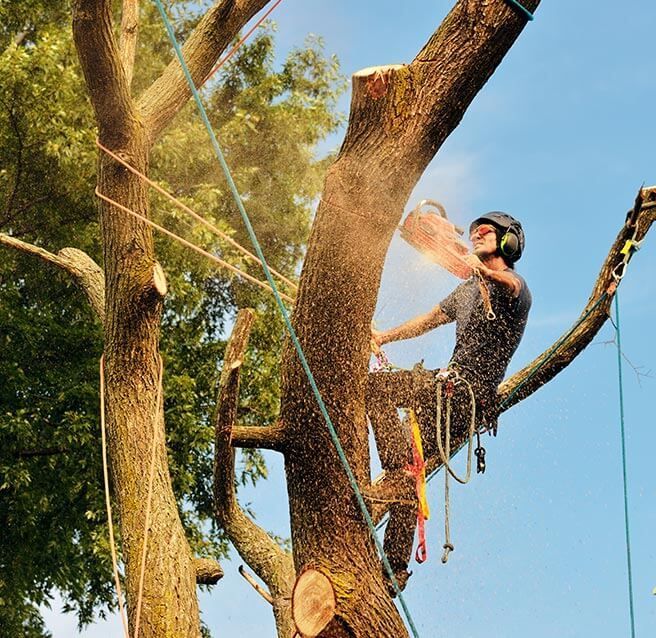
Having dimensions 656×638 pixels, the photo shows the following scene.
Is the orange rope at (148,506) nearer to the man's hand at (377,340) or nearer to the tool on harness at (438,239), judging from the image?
the man's hand at (377,340)

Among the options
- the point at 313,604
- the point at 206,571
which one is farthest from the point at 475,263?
the point at 206,571

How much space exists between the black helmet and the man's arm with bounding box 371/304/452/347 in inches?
16.6

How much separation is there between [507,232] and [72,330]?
17.2ft

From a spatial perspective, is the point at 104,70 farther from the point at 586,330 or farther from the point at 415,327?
the point at 586,330

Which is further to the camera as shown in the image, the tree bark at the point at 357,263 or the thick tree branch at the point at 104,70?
the thick tree branch at the point at 104,70

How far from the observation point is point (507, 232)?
12.6 feet

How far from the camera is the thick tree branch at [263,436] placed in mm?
3301

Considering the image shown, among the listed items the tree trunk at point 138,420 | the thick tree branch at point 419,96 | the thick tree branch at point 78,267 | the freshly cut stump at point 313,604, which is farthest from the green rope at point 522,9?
the thick tree branch at point 78,267

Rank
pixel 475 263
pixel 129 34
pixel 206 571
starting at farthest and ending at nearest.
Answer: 1. pixel 129 34
2. pixel 206 571
3. pixel 475 263

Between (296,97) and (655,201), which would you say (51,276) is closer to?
(296,97)

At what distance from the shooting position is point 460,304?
4.04 meters

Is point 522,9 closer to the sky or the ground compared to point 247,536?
closer to the sky

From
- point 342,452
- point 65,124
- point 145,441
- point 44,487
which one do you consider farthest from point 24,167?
point 342,452

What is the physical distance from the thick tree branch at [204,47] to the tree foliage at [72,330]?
8.97 ft
